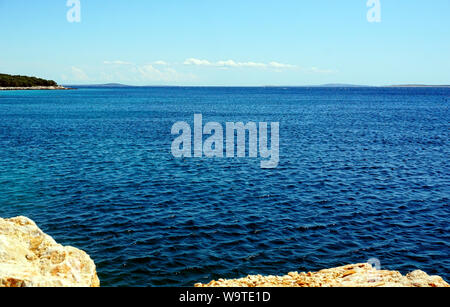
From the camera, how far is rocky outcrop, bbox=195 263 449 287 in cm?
1403

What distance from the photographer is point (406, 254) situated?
21.2 meters

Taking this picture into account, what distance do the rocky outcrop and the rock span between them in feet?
17.4

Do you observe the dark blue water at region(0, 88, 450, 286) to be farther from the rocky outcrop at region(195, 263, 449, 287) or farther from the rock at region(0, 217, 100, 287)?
the rock at region(0, 217, 100, 287)

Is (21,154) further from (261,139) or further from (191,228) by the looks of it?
(261,139)

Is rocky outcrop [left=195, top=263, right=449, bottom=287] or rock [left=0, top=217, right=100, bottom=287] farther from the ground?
rock [left=0, top=217, right=100, bottom=287]

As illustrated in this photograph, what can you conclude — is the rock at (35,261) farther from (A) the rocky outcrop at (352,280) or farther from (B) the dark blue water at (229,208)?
(A) the rocky outcrop at (352,280)

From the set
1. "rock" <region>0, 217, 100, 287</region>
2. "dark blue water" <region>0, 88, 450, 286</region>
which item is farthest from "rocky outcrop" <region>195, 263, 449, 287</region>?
"rock" <region>0, 217, 100, 287</region>

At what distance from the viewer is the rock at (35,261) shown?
1091 cm

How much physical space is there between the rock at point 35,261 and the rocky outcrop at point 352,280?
5295mm

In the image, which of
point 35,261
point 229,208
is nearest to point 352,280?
point 35,261

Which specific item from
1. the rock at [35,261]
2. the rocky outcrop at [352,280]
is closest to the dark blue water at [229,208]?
the rocky outcrop at [352,280]

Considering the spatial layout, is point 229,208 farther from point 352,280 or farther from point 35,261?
point 35,261

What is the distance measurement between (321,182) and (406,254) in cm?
1438

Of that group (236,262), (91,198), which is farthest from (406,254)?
(91,198)
